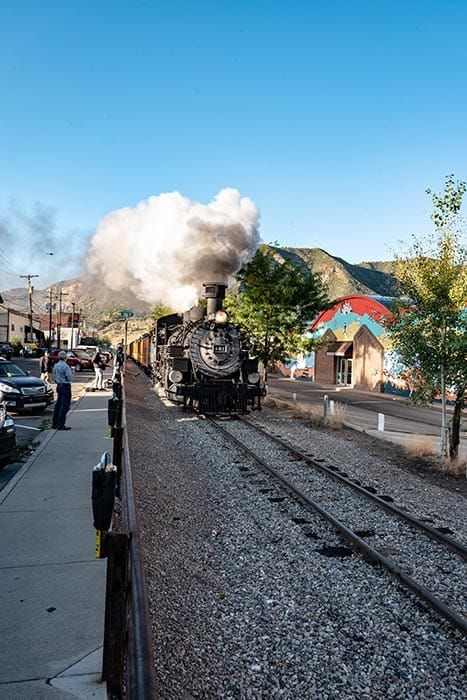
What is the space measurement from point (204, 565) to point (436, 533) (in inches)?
110

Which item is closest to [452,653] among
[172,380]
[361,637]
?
[361,637]

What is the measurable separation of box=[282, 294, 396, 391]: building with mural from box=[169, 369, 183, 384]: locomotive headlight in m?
19.6

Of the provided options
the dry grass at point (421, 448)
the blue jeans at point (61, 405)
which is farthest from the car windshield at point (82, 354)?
the dry grass at point (421, 448)

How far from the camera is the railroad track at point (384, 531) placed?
512cm

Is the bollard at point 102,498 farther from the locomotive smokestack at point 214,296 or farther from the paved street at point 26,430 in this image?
the locomotive smokestack at point 214,296

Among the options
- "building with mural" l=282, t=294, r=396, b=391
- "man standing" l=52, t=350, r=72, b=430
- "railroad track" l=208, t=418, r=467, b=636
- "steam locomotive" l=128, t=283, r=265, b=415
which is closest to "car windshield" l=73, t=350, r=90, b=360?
"building with mural" l=282, t=294, r=396, b=391

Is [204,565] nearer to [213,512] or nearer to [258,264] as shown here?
[213,512]

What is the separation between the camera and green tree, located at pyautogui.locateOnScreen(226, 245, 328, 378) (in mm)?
20297

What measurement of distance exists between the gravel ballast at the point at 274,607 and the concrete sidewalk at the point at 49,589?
51cm

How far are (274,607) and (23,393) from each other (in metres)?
12.4

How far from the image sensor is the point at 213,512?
733 centimetres

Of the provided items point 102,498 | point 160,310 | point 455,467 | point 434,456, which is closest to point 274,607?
point 102,498

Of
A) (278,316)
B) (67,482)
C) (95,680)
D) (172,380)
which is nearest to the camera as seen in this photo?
(95,680)

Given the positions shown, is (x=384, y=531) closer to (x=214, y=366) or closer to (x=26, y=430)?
(x=214, y=366)
